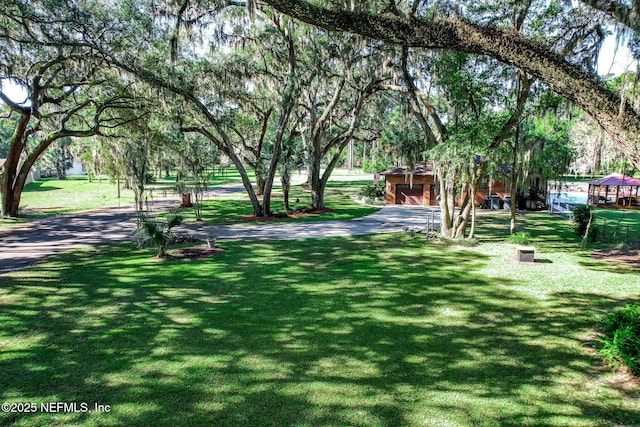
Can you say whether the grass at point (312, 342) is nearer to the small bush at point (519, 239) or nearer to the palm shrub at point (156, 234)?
the palm shrub at point (156, 234)

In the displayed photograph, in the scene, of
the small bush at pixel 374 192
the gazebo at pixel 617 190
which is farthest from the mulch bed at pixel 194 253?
the gazebo at pixel 617 190

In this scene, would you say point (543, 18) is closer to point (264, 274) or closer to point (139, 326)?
point (264, 274)

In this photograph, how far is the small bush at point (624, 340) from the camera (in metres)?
5.28

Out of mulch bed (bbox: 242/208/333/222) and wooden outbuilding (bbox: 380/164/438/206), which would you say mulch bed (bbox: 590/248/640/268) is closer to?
mulch bed (bbox: 242/208/333/222)

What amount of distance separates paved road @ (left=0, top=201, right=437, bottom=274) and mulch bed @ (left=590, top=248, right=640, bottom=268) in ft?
26.1

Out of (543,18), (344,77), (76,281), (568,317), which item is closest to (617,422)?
(568,317)

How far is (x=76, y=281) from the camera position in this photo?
983 centimetres

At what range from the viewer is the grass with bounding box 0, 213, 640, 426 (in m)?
4.66

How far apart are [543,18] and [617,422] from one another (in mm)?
12518

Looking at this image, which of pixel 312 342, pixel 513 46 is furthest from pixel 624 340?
pixel 312 342

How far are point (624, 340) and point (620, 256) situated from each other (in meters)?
9.53

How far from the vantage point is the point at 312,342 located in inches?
→ 255

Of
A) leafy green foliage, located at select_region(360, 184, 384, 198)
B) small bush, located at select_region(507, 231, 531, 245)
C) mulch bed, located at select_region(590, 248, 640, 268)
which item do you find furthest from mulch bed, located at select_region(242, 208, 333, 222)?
mulch bed, located at select_region(590, 248, 640, 268)

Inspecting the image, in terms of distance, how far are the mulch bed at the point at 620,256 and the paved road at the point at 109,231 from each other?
26.1ft
